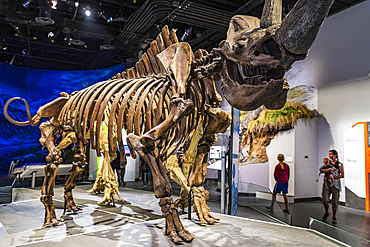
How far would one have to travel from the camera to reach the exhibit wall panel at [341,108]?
4.40 m

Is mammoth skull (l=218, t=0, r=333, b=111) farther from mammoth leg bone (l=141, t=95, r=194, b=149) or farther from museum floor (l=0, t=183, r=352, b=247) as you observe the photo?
museum floor (l=0, t=183, r=352, b=247)

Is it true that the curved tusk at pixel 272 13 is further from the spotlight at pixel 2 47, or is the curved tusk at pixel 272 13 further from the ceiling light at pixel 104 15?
the spotlight at pixel 2 47

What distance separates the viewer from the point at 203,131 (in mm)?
4254

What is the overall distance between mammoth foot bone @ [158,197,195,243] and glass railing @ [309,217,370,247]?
1.76 meters

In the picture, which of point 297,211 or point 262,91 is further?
point 297,211

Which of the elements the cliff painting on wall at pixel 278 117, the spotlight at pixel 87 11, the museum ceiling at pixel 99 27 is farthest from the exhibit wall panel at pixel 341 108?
the spotlight at pixel 87 11

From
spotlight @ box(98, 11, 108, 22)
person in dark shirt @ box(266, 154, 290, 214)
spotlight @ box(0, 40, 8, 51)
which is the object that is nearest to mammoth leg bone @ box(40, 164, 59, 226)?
person in dark shirt @ box(266, 154, 290, 214)

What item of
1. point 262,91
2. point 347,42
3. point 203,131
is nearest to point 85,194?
point 203,131

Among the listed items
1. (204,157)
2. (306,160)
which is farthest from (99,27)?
(306,160)

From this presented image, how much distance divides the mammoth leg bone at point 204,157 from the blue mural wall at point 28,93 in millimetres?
7207

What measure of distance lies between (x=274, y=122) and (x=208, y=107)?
9.71 ft

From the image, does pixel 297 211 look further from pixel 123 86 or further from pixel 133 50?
pixel 133 50

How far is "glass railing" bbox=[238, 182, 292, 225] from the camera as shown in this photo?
5.28m

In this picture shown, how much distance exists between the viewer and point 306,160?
17.5ft
